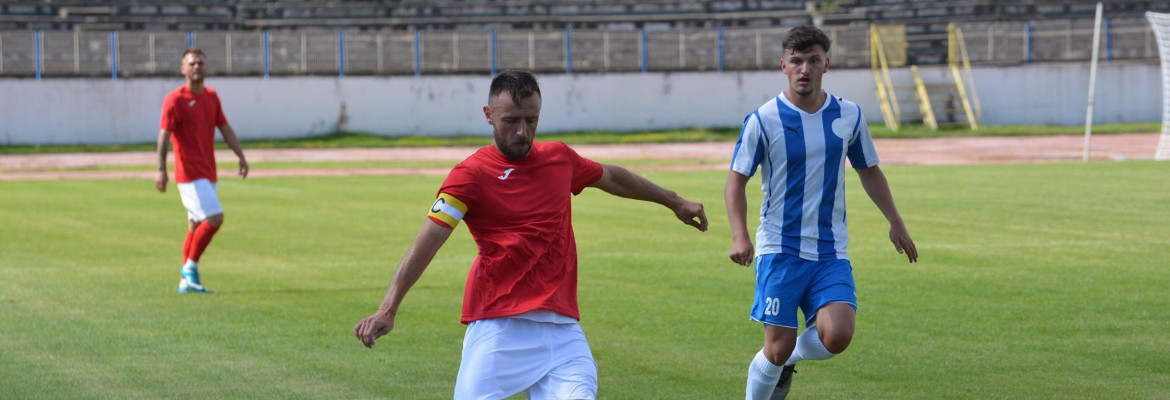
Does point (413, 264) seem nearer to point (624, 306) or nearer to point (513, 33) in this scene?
point (624, 306)

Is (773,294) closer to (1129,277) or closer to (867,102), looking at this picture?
(1129,277)

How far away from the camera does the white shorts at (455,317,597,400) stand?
16.2 ft

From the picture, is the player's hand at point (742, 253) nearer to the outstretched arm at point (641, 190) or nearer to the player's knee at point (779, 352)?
the player's knee at point (779, 352)

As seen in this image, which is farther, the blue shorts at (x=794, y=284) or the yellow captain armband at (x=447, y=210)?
the blue shorts at (x=794, y=284)

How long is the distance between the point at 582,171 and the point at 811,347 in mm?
1834

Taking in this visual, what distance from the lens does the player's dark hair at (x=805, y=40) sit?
653 centimetres

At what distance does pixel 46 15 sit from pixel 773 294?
4344 cm

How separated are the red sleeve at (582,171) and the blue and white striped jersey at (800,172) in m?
1.33

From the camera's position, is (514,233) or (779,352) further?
(779,352)

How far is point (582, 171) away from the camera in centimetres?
543

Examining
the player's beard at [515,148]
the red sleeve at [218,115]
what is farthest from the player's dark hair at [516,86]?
the red sleeve at [218,115]

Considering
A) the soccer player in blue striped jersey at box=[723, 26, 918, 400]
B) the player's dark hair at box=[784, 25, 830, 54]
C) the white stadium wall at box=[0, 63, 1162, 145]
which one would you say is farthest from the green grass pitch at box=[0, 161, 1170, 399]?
the white stadium wall at box=[0, 63, 1162, 145]

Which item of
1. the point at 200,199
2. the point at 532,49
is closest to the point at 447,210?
the point at 200,199

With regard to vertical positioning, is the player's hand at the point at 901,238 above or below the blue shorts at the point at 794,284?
above
